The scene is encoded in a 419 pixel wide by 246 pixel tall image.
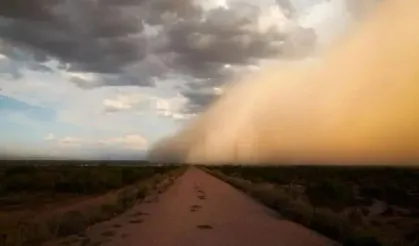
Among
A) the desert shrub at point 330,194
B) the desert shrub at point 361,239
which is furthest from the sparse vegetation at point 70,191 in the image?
the desert shrub at point 361,239

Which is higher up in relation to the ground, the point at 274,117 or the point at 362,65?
the point at 362,65

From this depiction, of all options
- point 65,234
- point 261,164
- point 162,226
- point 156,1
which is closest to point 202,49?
point 156,1

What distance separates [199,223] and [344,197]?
3.77 feet

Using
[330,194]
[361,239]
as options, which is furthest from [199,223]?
[361,239]

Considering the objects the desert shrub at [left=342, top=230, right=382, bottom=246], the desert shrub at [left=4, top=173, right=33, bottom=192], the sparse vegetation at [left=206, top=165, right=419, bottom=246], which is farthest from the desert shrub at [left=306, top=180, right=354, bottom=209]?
the desert shrub at [left=4, top=173, right=33, bottom=192]

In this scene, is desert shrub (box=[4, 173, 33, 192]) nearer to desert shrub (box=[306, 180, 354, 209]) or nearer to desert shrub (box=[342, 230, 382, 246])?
desert shrub (box=[306, 180, 354, 209])

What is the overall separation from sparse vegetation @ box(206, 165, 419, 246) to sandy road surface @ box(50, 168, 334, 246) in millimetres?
A: 103

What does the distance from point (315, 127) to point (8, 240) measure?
2520 millimetres

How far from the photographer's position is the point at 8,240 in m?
4.74

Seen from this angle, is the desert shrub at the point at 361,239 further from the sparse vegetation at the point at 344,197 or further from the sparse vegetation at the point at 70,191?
the sparse vegetation at the point at 70,191

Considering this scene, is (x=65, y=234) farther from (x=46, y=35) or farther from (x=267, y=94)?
(x=267, y=94)

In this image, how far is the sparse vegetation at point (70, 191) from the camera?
16.0 ft

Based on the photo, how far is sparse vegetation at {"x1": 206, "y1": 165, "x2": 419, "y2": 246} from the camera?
4746 mm

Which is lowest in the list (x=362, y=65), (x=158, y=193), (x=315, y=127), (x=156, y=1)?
(x=158, y=193)
